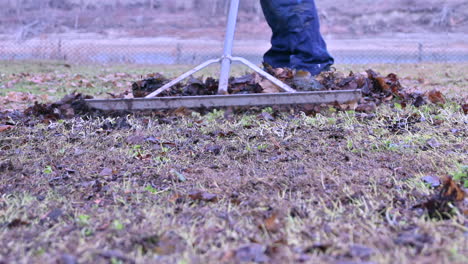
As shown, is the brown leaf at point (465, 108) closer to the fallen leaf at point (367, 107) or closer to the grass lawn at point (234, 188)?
the grass lawn at point (234, 188)

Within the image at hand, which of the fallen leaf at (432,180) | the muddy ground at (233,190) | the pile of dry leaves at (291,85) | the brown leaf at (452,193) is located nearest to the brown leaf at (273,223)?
the muddy ground at (233,190)

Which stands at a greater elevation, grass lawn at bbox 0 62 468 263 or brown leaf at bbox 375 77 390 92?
brown leaf at bbox 375 77 390 92

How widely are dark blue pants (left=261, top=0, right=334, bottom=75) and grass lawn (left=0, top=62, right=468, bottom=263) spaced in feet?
3.70

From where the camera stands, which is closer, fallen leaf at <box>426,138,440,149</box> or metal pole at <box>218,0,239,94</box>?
fallen leaf at <box>426,138,440,149</box>

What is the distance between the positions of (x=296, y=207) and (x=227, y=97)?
88.1 inches

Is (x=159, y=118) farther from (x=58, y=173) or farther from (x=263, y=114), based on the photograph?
(x=58, y=173)

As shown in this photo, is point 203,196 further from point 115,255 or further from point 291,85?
point 291,85

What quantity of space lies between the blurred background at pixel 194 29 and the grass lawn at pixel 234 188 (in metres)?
10.4

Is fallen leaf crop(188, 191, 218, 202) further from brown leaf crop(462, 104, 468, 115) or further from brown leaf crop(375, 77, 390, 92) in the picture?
brown leaf crop(375, 77, 390, 92)

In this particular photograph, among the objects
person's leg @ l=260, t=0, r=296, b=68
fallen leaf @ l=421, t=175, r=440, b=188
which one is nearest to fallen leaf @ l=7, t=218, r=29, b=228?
fallen leaf @ l=421, t=175, r=440, b=188

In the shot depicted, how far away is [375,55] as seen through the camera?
46.7 feet

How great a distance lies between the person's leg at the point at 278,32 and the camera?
5008 mm

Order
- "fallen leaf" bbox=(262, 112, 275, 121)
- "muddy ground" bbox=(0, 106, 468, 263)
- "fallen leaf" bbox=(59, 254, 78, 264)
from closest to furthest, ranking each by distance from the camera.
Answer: "fallen leaf" bbox=(59, 254, 78, 264) → "muddy ground" bbox=(0, 106, 468, 263) → "fallen leaf" bbox=(262, 112, 275, 121)

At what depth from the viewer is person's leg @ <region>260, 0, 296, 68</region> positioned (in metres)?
5.01
